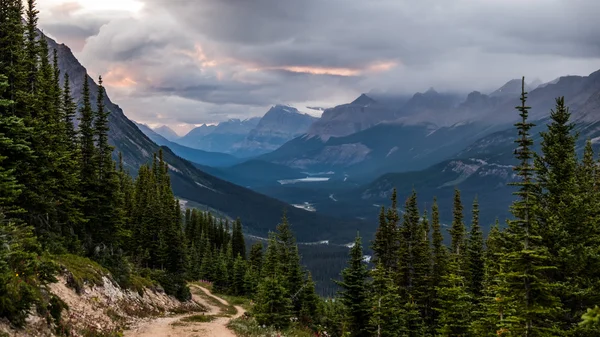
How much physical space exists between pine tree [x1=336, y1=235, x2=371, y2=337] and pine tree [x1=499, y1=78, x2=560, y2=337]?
9.91m

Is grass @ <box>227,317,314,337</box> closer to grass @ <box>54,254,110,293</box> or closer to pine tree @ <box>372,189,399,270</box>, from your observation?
grass @ <box>54,254,110,293</box>

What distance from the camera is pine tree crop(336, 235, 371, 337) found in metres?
30.9

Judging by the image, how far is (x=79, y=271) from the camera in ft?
91.7

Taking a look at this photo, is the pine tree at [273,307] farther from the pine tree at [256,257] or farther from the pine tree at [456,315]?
the pine tree at [256,257]

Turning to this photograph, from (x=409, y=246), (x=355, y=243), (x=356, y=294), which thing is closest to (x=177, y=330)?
(x=356, y=294)

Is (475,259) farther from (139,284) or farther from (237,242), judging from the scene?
(237,242)

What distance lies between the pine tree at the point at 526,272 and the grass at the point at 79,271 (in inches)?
1009

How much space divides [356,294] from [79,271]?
19797 mm

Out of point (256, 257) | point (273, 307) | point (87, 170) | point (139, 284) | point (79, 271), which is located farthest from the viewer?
point (256, 257)

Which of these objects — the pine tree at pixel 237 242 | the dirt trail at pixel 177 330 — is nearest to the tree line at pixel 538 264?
the dirt trail at pixel 177 330

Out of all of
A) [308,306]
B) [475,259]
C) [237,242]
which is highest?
[475,259]

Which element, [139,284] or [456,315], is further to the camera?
[139,284]

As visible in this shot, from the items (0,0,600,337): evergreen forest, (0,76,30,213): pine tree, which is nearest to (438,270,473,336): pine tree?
(0,0,600,337): evergreen forest

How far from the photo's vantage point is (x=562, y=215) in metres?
25.8
